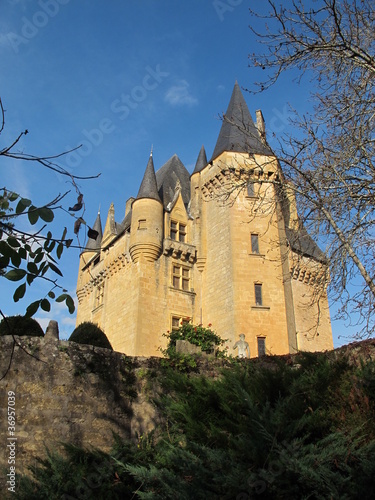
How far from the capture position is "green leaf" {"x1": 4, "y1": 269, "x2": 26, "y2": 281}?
3.24 meters

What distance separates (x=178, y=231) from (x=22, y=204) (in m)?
18.9

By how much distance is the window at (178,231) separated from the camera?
22.1 meters

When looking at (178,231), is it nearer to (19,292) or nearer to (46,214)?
(46,214)

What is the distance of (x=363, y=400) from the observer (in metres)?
5.65

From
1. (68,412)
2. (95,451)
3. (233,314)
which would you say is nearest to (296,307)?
(233,314)

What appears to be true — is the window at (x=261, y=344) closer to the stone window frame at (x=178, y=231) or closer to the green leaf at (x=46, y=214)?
the stone window frame at (x=178, y=231)

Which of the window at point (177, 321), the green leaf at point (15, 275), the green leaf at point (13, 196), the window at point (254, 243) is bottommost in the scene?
the green leaf at point (15, 275)

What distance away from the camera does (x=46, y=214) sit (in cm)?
339

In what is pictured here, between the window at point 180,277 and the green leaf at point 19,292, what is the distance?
17635 mm

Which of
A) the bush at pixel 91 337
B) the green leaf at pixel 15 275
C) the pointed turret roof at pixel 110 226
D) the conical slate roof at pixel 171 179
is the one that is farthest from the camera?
the pointed turret roof at pixel 110 226

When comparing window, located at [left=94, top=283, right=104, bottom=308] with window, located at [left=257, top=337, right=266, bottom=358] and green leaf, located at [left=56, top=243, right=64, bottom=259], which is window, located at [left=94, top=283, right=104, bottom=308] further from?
green leaf, located at [left=56, top=243, right=64, bottom=259]

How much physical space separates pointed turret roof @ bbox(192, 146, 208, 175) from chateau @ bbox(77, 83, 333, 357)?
6 cm

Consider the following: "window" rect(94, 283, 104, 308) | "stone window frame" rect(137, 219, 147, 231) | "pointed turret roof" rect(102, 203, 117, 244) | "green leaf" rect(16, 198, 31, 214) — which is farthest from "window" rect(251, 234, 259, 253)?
"green leaf" rect(16, 198, 31, 214)

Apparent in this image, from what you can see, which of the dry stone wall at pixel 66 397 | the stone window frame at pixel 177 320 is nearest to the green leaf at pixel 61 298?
the dry stone wall at pixel 66 397
